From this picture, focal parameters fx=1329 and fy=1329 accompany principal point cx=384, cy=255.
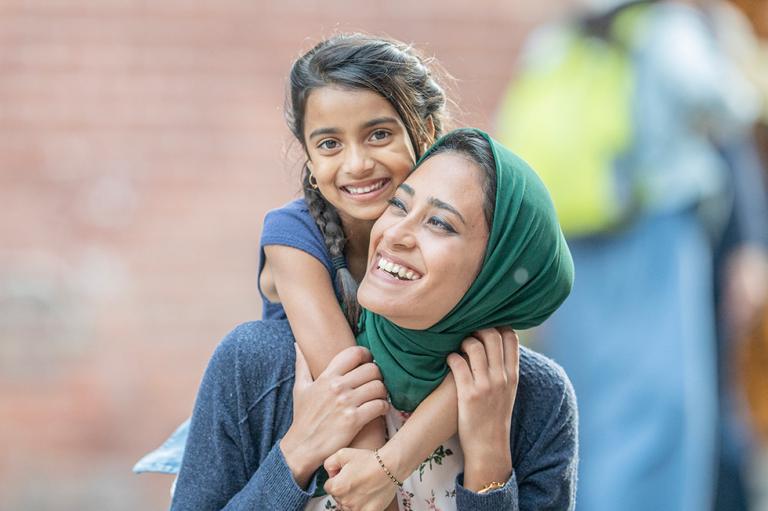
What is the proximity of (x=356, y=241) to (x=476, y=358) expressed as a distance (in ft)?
1.51

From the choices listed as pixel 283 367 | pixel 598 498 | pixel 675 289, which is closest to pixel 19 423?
pixel 598 498

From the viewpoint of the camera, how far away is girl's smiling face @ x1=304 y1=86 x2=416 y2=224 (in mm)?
2723

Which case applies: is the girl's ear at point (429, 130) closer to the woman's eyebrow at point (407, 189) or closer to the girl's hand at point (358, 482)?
the woman's eyebrow at point (407, 189)

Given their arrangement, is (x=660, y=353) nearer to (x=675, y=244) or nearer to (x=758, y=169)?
(x=675, y=244)

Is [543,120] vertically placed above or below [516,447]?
above

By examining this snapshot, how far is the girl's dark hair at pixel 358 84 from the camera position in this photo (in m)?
2.73

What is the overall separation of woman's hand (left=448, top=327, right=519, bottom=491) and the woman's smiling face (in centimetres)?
12

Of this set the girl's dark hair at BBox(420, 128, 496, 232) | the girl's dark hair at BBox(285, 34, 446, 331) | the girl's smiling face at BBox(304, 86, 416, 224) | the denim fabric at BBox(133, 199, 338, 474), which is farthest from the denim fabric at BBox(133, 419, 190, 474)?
the girl's dark hair at BBox(420, 128, 496, 232)

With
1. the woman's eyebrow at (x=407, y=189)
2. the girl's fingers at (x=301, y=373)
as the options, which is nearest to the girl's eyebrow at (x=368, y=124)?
the woman's eyebrow at (x=407, y=189)

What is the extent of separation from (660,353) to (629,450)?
1.24 ft

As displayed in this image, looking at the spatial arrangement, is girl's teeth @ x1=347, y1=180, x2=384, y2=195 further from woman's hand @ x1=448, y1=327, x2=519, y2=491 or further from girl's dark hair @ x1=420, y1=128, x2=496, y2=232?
woman's hand @ x1=448, y1=327, x2=519, y2=491

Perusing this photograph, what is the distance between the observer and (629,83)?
16.2ft

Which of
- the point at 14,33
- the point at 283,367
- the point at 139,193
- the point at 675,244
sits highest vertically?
the point at 14,33

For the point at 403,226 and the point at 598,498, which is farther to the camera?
the point at 598,498
